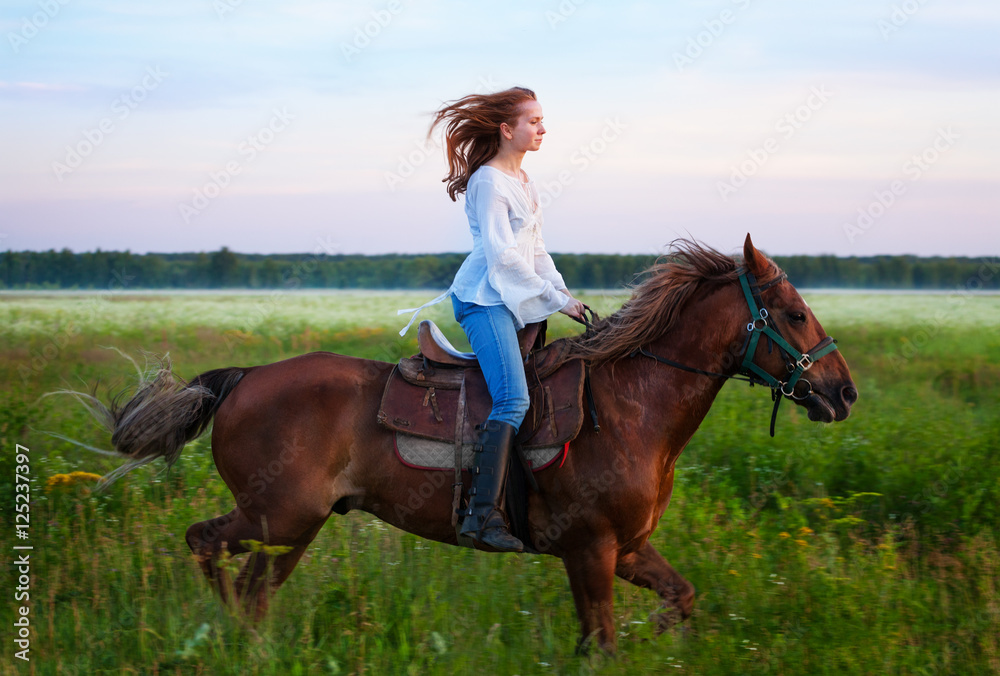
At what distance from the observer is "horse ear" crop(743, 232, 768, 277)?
4422mm

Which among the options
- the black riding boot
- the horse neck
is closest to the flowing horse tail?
the black riding boot

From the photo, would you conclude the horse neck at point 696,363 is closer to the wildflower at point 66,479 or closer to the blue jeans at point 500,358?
the blue jeans at point 500,358

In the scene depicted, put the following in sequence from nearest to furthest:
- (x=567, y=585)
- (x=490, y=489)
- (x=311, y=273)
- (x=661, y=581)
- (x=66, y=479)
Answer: (x=490, y=489)
(x=661, y=581)
(x=567, y=585)
(x=66, y=479)
(x=311, y=273)

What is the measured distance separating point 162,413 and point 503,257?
2.33 metres

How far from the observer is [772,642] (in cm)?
477

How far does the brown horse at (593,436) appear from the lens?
4.40 meters

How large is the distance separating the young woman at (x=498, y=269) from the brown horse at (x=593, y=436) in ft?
1.03

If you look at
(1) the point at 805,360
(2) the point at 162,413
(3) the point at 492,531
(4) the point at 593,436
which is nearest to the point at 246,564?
(2) the point at 162,413

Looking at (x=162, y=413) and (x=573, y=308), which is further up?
(x=573, y=308)

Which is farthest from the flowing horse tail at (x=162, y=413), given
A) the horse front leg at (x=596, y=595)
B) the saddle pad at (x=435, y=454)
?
the horse front leg at (x=596, y=595)

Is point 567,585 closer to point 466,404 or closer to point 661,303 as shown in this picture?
point 466,404

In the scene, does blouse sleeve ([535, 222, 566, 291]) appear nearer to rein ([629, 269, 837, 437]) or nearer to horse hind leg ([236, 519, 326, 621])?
rein ([629, 269, 837, 437])

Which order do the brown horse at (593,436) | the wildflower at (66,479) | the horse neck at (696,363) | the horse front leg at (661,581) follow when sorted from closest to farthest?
the brown horse at (593,436)
the horse neck at (696,363)
the horse front leg at (661,581)
the wildflower at (66,479)

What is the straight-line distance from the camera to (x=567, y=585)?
5.60 metres
